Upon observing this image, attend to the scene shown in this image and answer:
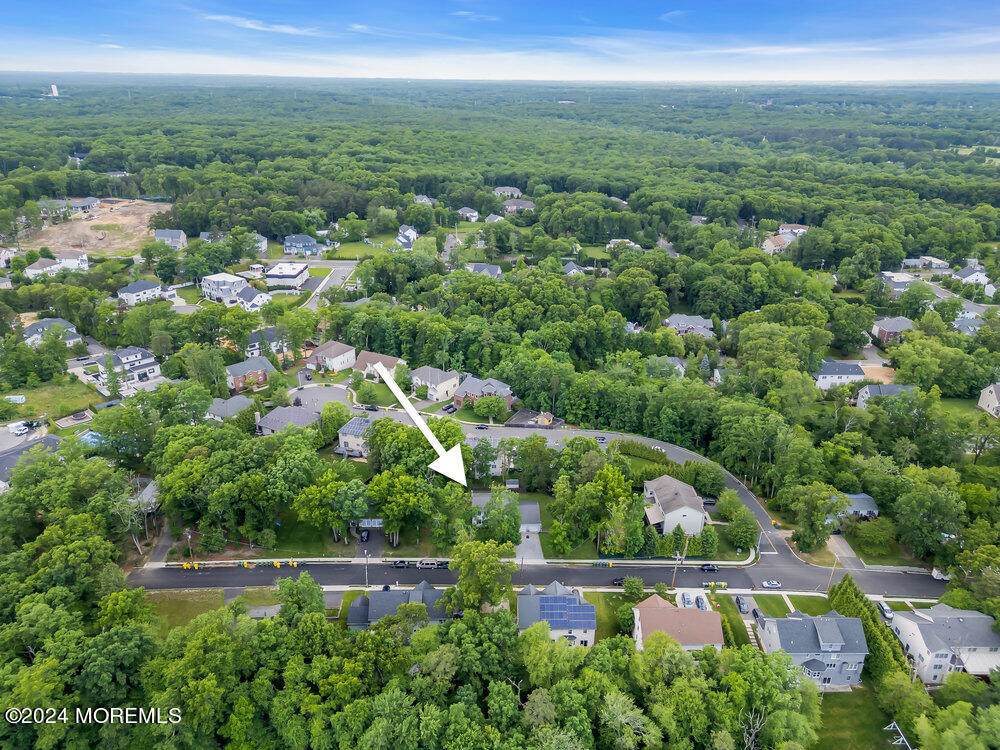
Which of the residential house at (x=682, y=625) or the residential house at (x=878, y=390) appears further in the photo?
the residential house at (x=878, y=390)

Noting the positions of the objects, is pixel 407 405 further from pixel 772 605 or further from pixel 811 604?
pixel 811 604

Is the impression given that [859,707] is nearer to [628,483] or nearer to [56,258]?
[628,483]

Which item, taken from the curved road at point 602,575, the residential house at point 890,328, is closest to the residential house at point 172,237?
the curved road at point 602,575

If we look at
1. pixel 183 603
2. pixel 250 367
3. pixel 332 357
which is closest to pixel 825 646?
pixel 183 603

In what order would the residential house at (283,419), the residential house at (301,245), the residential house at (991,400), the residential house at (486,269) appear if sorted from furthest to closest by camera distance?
1. the residential house at (301,245)
2. the residential house at (486,269)
3. the residential house at (991,400)
4. the residential house at (283,419)

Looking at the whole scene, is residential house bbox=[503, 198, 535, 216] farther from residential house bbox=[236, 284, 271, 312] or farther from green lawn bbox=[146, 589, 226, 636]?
green lawn bbox=[146, 589, 226, 636]

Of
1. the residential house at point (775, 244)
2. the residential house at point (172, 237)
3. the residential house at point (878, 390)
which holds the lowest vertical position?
the residential house at point (878, 390)

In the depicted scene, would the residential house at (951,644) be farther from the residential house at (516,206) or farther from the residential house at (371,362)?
the residential house at (516,206)
